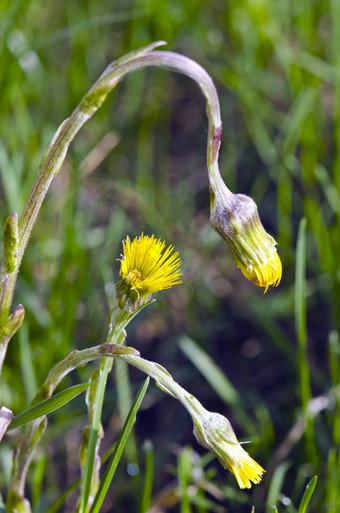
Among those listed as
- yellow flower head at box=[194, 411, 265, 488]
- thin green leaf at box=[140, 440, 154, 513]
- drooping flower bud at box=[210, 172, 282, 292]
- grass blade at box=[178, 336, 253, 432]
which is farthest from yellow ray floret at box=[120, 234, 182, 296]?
grass blade at box=[178, 336, 253, 432]

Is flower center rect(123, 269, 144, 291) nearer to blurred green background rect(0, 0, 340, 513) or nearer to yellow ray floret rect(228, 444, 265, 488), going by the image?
yellow ray floret rect(228, 444, 265, 488)

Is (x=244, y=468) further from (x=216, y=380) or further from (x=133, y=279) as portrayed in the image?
(x=216, y=380)

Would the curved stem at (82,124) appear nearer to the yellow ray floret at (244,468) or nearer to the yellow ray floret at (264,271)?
the yellow ray floret at (264,271)

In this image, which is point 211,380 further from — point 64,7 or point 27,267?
point 64,7

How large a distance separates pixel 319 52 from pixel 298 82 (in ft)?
1.50

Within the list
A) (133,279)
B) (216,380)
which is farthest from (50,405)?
(216,380)

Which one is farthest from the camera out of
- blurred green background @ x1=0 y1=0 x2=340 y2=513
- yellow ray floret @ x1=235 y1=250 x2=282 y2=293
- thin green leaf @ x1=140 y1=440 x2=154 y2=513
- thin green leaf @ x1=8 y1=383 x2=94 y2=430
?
blurred green background @ x1=0 y1=0 x2=340 y2=513

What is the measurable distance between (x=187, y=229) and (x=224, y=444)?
4.67 ft

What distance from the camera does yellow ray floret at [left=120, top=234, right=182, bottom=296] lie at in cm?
103

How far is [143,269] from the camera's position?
104 centimetres

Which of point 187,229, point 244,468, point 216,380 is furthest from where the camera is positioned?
point 187,229

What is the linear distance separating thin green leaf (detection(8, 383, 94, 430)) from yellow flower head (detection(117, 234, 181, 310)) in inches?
7.0

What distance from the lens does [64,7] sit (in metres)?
2.90

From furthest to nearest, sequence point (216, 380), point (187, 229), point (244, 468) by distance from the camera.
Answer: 1. point (187, 229)
2. point (216, 380)
3. point (244, 468)
